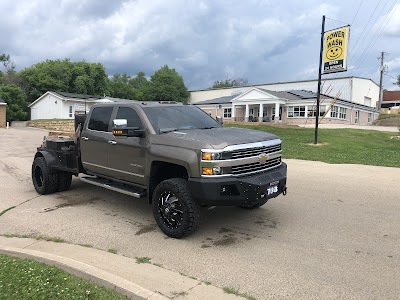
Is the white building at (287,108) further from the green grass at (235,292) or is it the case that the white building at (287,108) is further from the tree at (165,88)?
the green grass at (235,292)

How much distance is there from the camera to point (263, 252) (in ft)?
15.4

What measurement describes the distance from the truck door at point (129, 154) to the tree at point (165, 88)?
65.3 metres

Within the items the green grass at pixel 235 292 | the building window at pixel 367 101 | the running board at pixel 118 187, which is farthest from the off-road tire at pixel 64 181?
the building window at pixel 367 101

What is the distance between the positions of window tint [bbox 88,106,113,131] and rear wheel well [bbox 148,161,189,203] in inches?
61.0

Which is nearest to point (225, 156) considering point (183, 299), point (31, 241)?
point (183, 299)

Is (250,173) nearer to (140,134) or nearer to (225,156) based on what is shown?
(225,156)

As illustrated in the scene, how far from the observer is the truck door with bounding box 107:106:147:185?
5730 millimetres

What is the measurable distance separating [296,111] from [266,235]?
40201 millimetres

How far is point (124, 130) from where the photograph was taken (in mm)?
5445

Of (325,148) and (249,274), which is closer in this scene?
(249,274)

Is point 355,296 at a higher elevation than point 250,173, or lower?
lower

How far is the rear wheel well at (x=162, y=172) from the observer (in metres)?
5.47

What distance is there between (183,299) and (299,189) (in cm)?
564

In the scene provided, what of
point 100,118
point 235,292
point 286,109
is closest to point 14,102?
point 286,109
